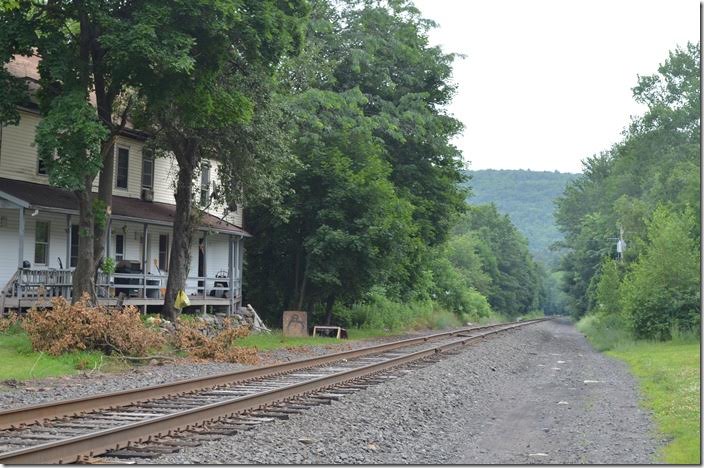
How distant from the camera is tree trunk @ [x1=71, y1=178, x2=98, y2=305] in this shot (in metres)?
23.4

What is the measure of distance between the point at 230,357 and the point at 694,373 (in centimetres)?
1050

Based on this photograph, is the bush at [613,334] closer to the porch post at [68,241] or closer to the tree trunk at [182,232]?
the tree trunk at [182,232]

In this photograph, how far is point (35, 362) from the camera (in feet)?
58.4

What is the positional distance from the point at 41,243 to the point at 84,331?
11.5 metres

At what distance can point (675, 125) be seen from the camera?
247ft

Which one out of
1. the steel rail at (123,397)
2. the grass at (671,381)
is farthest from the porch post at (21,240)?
the grass at (671,381)

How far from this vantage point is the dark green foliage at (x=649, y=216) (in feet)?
116

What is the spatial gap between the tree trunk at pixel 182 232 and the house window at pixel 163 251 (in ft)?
25.2

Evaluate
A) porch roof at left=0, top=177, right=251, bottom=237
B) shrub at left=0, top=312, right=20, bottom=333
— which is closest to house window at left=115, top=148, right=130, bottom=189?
porch roof at left=0, top=177, right=251, bottom=237

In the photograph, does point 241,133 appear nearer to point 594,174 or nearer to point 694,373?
point 694,373

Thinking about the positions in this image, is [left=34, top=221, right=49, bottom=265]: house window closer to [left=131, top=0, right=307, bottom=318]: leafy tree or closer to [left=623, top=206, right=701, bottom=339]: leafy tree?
[left=131, top=0, right=307, bottom=318]: leafy tree

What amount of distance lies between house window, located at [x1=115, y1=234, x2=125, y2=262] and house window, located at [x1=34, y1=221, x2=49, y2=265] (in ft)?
12.3

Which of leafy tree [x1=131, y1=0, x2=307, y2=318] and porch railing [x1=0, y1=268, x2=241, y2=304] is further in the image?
porch railing [x1=0, y1=268, x2=241, y2=304]

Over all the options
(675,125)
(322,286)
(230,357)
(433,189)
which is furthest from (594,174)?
(230,357)
